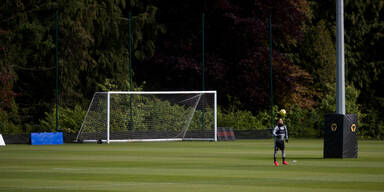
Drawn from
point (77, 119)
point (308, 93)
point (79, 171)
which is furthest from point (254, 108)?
point (79, 171)

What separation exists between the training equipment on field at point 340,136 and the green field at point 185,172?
52 centimetres

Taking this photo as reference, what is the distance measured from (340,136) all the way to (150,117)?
62.9 feet

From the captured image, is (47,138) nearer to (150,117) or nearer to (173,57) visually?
(150,117)

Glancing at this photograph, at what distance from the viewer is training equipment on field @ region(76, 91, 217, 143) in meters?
44.9

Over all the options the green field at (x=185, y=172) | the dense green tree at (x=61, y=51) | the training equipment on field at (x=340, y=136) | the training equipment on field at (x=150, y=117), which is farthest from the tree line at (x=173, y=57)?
the training equipment on field at (x=340, y=136)

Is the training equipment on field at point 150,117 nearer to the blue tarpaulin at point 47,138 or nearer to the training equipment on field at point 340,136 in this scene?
the blue tarpaulin at point 47,138

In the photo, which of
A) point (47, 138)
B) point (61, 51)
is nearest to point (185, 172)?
point (47, 138)

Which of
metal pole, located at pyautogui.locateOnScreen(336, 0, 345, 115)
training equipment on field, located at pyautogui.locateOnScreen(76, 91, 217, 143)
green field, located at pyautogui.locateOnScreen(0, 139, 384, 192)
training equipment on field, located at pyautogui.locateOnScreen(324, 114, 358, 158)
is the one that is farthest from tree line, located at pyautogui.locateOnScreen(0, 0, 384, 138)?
metal pole, located at pyautogui.locateOnScreen(336, 0, 345, 115)

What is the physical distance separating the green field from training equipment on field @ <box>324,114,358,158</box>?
52 cm

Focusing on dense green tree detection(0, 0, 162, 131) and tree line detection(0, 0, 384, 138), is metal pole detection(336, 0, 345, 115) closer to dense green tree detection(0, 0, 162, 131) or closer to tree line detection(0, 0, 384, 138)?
tree line detection(0, 0, 384, 138)

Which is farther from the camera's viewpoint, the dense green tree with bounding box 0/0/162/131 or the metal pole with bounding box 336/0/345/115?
the dense green tree with bounding box 0/0/162/131

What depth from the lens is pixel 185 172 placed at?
23188 millimetres

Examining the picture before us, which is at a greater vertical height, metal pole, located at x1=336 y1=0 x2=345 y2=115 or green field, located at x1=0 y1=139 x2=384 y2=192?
metal pole, located at x1=336 y1=0 x2=345 y2=115

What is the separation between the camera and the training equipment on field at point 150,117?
4494cm
